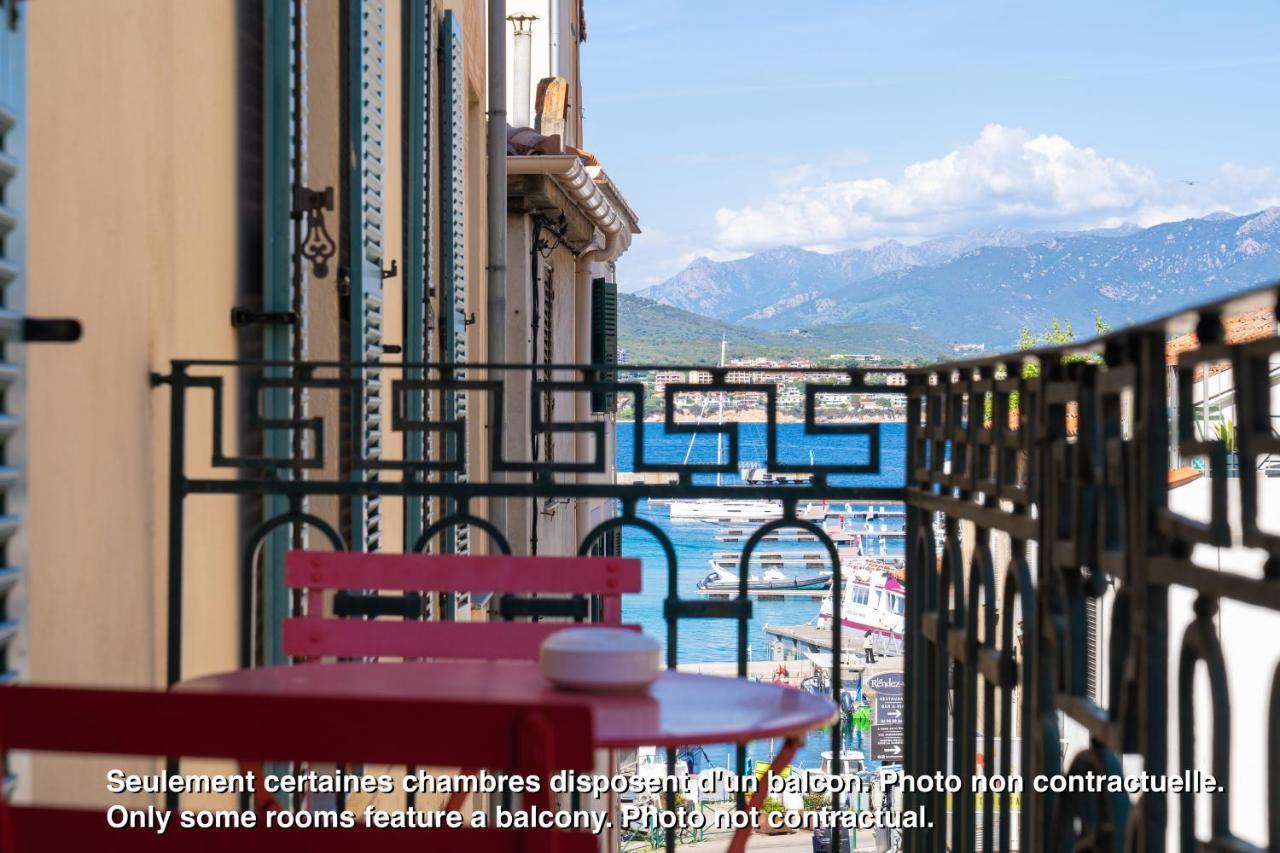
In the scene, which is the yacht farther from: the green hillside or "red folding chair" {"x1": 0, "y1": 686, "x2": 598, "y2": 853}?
the green hillside

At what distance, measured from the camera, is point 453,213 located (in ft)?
27.9

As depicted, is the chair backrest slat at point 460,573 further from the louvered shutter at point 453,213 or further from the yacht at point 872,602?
the yacht at point 872,602

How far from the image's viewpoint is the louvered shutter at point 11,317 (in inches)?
95.0

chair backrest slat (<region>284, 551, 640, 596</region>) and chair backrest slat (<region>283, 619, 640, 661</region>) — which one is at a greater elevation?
chair backrest slat (<region>284, 551, 640, 596</region>)

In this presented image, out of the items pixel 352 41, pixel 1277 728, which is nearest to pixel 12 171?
pixel 1277 728

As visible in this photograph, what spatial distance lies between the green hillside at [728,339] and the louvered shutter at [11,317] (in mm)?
109369

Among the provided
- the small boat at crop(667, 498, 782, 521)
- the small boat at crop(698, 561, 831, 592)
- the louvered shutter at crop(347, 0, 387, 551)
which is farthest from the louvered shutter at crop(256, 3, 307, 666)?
the small boat at crop(667, 498, 782, 521)

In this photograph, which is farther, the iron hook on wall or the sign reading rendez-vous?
the sign reading rendez-vous

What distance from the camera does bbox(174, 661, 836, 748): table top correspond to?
6.79 ft

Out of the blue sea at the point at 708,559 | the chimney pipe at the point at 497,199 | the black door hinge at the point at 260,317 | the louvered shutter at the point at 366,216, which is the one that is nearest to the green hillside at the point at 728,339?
the blue sea at the point at 708,559

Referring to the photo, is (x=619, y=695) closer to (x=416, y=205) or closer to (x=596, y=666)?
(x=596, y=666)

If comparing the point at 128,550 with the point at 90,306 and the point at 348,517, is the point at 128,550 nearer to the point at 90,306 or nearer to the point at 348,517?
the point at 90,306

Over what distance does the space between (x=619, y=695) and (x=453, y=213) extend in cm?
645

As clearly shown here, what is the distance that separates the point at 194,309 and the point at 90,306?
32.2 inches
